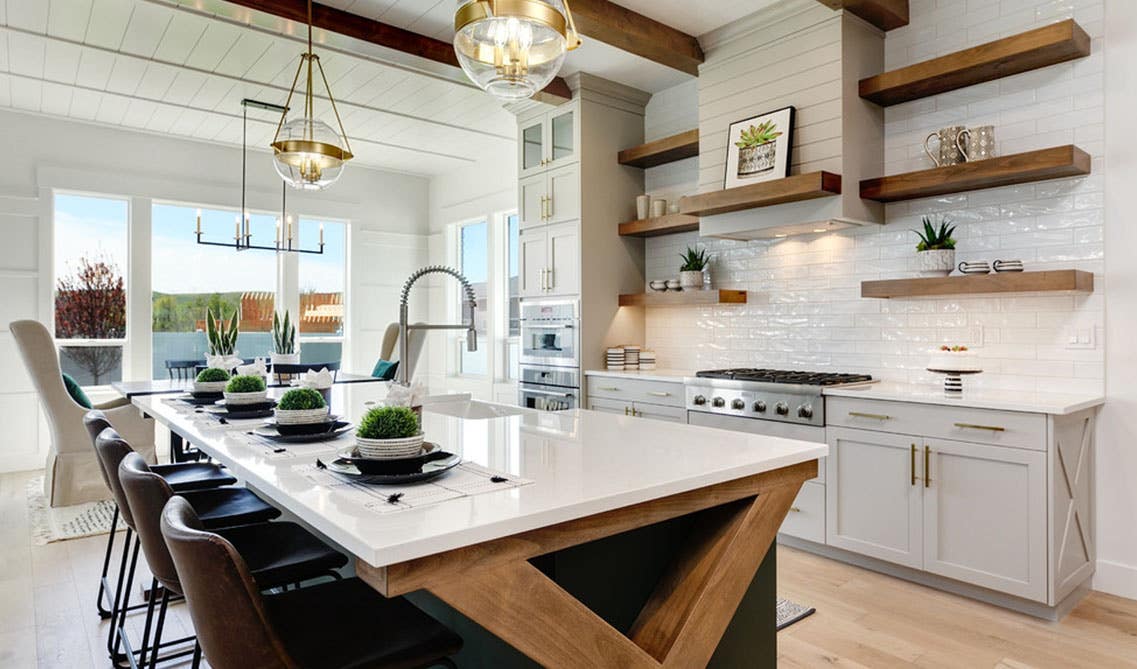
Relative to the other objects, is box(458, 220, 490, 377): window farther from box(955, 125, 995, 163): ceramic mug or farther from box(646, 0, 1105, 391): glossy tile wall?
box(955, 125, 995, 163): ceramic mug

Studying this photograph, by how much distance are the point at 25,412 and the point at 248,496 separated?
187 inches

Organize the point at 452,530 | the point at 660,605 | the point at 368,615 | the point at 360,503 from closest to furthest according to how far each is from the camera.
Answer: the point at 452,530, the point at 360,503, the point at 368,615, the point at 660,605

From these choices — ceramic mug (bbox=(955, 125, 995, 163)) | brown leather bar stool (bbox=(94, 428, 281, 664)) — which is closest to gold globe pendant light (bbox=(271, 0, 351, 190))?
brown leather bar stool (bbox=(94, 428, 281, 664))

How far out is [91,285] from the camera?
6148mm

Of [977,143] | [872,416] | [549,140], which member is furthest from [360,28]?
[872,416]

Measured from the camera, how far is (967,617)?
2.90 metres

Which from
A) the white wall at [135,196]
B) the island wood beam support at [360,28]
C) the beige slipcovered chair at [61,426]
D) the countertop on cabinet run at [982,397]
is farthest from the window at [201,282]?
the countertop on cabinet run at [982,397]

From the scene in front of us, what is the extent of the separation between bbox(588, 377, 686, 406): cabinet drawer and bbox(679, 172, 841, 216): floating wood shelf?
43.6 inches

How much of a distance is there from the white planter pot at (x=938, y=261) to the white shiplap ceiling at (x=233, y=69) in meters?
1.72

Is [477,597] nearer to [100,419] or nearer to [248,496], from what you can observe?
[248,496]

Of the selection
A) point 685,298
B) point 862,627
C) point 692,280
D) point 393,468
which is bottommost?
point 862,627

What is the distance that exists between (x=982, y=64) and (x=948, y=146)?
0.39 metres

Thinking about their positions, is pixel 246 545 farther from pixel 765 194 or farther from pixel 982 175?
pixel 982 175

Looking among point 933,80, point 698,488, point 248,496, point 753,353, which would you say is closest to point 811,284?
point 753,353
